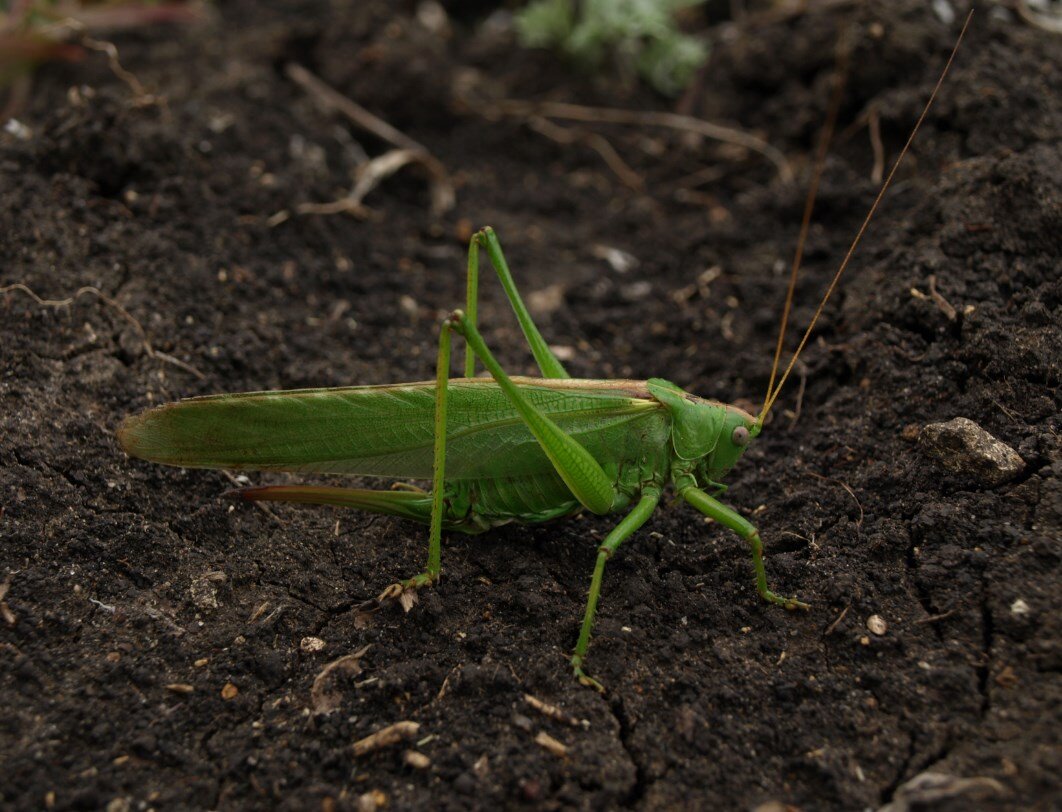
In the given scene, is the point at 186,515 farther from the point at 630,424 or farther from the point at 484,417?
the point at 630,424

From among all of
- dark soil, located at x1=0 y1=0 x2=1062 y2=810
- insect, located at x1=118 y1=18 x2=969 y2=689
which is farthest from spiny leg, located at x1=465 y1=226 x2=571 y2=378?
dark soil, located at x1=0 y1=0 x2=1062 y2=810

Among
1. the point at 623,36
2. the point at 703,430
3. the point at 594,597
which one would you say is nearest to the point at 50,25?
the point at 623,36

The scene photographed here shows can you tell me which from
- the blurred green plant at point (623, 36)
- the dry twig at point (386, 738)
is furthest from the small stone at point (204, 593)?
the blurred green plant at point (623, 36)

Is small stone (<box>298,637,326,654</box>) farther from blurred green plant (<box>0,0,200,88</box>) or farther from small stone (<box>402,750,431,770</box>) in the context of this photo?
blurred green plant (<box>0,0,200,88</box>)

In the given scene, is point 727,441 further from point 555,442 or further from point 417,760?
point 417,760

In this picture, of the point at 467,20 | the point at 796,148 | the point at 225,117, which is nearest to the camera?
the point at 225,117

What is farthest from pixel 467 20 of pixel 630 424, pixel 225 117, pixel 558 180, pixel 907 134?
pixel 630 424
